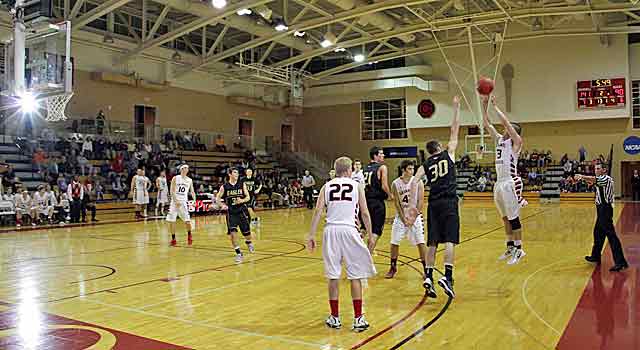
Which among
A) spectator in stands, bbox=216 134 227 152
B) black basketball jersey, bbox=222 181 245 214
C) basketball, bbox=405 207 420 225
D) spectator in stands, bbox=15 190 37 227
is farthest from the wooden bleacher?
spectator in stands, bbox=15 190 37 227

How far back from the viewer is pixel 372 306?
5.70 m

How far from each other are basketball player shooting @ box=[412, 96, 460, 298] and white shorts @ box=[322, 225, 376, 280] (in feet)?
4.81

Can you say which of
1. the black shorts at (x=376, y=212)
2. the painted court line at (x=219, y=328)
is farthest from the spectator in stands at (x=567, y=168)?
the painted court line at (x=219, y=328)

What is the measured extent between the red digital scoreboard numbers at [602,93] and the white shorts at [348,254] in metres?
27.6

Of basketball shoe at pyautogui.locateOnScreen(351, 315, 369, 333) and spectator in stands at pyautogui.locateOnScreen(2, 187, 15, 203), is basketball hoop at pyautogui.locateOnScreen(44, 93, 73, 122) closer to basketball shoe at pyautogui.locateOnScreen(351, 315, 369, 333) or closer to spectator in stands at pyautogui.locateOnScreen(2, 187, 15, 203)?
spectator in stands at pyautogui.locateOnScreen(2, 187, 15, 203)

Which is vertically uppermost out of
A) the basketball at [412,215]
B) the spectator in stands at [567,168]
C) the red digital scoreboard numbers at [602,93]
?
the red digital scoreboard numbers at [602,93]

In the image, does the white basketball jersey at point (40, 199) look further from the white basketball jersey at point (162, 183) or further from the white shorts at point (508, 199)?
the white shorts at point (508, 199)

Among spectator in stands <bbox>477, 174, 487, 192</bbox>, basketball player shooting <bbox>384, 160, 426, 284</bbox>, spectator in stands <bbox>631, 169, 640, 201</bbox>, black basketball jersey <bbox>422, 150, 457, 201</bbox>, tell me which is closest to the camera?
black basketball jersey <bbox>422, 150, 457, 201</bbox>

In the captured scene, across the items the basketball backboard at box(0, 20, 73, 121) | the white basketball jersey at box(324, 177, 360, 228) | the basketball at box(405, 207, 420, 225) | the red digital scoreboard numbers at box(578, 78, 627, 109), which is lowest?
the basketball at box(405, 207, 420, 225)

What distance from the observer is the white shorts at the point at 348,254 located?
4.79m

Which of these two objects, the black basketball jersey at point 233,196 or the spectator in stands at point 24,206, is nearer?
the black basketball jersey at point 233,196

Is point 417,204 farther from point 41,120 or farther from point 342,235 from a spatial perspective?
point 41,120

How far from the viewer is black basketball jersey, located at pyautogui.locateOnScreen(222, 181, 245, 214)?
9.18 metres

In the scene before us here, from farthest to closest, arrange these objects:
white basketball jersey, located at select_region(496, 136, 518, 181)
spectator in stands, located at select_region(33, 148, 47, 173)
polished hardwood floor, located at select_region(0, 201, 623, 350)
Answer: spectator in stands, located at select_region(33, 148, 47, 173) < white basketball jersey, located at select_region(496, 136, 518, 181) < polished hardwood floor, located at select_region(0, 201, 623, 350)
